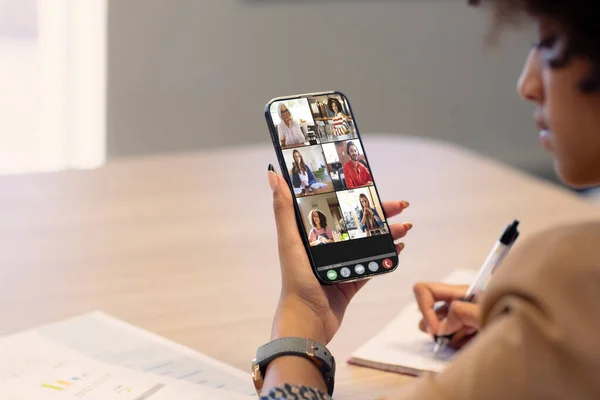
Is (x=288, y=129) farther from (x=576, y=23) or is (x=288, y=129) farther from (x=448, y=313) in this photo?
(x=576, y=23)

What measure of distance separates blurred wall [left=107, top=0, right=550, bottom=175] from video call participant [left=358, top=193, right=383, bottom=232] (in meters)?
1.87

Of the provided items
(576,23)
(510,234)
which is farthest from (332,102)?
(576,23)

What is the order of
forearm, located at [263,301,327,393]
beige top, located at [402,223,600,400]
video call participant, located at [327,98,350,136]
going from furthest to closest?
video call participant, located at [327,98,350,136] < forearm, located at [263,301,327,393] < beige top, located at [402,223,600,400]

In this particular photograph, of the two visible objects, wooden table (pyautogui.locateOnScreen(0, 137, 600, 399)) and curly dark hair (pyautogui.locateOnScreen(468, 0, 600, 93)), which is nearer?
curly dark hair (pyautogui.locateOnScreen(468, 0, 600, 93))

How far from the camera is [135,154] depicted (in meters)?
2.72

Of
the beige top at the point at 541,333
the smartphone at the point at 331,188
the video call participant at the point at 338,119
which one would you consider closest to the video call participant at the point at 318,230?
the smartphone at the point at 331,188

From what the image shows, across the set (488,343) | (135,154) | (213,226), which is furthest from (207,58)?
(488,343)

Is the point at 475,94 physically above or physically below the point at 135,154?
above

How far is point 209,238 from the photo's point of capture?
1.15 meters

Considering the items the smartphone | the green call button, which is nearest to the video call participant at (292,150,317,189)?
the smartphone

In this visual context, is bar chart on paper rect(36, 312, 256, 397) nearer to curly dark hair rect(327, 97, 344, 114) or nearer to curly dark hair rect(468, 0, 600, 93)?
curly dark hair rect(327, 97, 344, 114)

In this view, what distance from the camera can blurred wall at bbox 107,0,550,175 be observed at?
8.64ft

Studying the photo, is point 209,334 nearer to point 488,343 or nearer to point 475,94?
point 488,343

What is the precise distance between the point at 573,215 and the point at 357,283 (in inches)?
21.4
